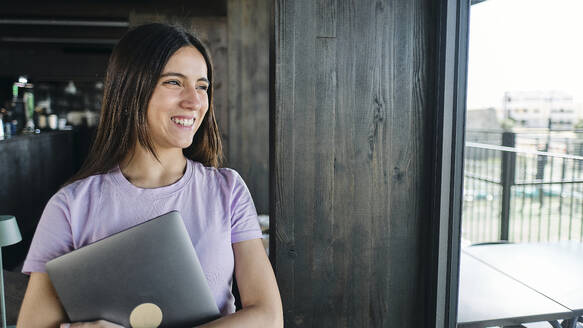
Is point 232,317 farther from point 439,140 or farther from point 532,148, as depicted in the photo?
point 532,148

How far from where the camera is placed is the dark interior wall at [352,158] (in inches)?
66.0

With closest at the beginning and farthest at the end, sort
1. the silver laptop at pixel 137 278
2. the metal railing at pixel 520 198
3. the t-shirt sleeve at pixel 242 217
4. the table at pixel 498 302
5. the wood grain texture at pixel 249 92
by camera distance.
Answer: the silver laptop at pixel 137 278
the t-shirt sleeve at pixel 242 217
the table at pixel 498 302
the metal railing at pixel 520 198
the wood grain texture at pixel 249 92

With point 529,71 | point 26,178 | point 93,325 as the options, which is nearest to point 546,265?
point 529,71

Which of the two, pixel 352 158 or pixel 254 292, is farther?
pixel 352 158

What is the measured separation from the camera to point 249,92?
4.48 metres

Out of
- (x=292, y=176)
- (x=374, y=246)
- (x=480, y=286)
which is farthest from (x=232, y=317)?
(x=480, y=286)

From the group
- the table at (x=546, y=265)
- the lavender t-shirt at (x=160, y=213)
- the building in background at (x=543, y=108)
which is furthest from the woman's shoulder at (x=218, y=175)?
the table at (x=546, y=265)

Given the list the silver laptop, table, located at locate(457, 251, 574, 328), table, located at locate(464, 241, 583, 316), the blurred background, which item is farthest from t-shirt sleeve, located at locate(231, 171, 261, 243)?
table, located at locate(464, 241, 583, 316)

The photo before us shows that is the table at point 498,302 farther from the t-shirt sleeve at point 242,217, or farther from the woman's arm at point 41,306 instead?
the woman's arm at point 41,306

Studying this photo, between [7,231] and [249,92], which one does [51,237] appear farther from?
[249,92]

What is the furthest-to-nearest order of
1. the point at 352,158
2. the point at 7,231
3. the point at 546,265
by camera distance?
1. the point at 7,231
2. the point at 546,265
3. the point at 352,158

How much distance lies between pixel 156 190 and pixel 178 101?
0.76 ft

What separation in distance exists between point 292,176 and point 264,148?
9.57 ft

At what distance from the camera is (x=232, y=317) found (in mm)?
1060
